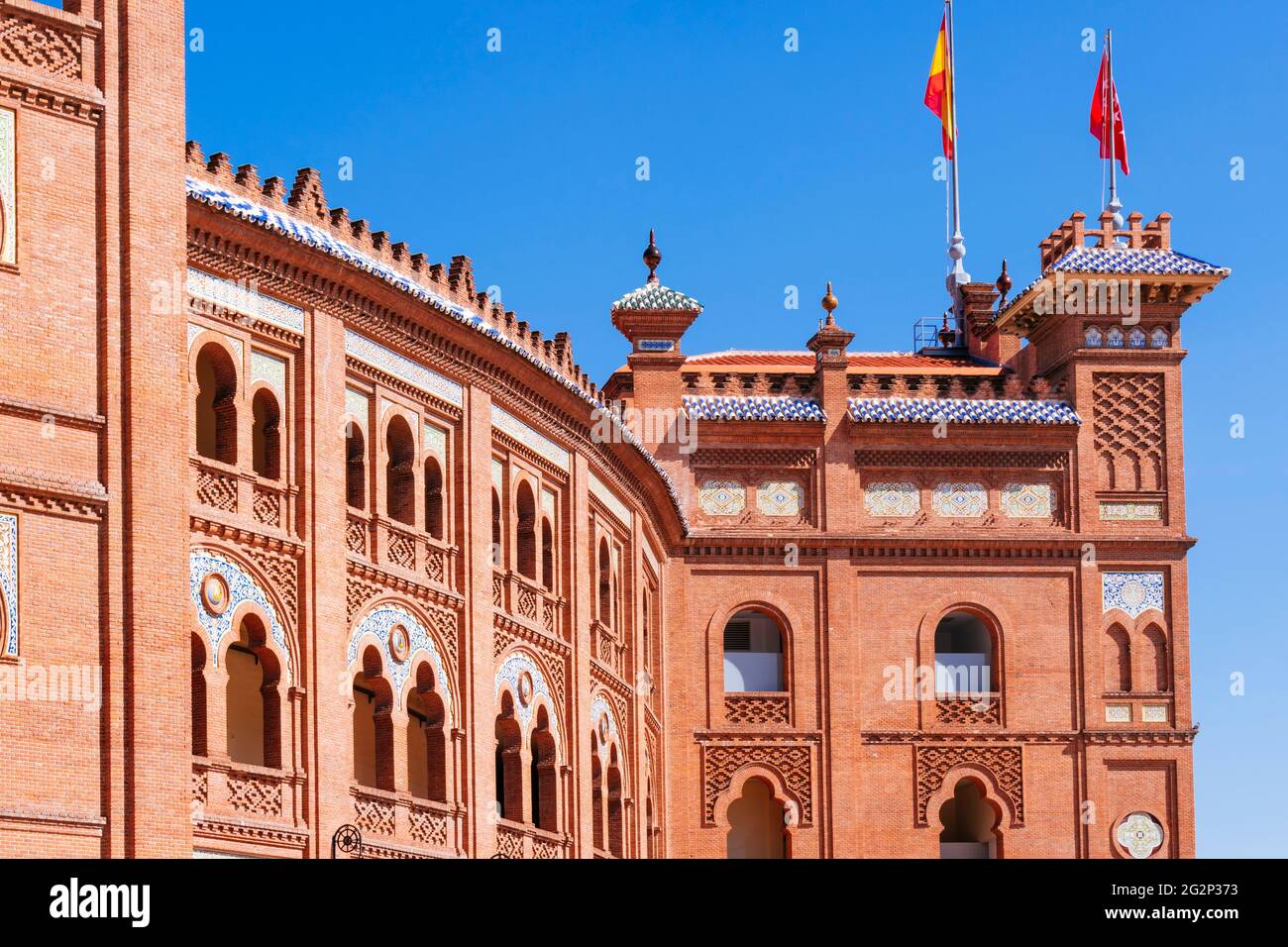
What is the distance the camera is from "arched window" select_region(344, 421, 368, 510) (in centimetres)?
3484

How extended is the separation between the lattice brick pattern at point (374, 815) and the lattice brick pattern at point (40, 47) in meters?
8.82

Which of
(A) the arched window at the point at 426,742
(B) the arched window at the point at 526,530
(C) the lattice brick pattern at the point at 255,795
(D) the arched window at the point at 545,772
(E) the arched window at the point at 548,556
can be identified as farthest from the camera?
(E) the arched window at the point at 548,556

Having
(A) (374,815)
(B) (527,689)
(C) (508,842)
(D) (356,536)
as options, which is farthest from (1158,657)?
(A) (374,815)

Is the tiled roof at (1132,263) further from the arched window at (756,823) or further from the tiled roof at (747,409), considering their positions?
the arched window at (756,823)

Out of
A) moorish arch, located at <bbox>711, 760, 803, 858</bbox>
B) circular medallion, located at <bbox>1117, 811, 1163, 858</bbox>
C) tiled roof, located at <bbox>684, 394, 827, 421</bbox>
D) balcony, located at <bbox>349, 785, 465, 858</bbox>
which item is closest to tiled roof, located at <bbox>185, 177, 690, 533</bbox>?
balcony, located at <bbox>349, 785, 465, 858</bbox>

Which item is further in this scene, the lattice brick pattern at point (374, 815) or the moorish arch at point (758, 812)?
the moorish arch at point (758, 812)

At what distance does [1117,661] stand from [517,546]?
1345cm

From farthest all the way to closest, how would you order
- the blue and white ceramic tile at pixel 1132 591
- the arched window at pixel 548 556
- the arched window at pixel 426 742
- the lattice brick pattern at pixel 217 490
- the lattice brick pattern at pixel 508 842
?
the blue and white ceramic tile at pixel 1132 591 → the arched window at pixel 548 556 → the lattice brick pattern at pixel 508 842 → the arched window at pixel 426 742 → the lattice brick pattern at pixel 217 490

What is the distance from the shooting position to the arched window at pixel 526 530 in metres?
39.4

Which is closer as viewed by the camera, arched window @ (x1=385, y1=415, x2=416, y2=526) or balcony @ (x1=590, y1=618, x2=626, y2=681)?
arched window @ (x1=385, y1=415, x2=416, y2=526)

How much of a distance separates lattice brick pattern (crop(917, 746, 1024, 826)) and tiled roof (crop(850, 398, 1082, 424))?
5329 mm

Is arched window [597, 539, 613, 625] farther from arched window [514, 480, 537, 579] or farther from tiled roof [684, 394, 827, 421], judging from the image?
tiled roof [684, 394, 827, 421]

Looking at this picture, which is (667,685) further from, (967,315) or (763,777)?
(967,315)

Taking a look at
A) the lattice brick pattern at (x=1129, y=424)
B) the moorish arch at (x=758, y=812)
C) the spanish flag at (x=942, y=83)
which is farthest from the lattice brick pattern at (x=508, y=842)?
the spanish flag at (x=942, y=83)
